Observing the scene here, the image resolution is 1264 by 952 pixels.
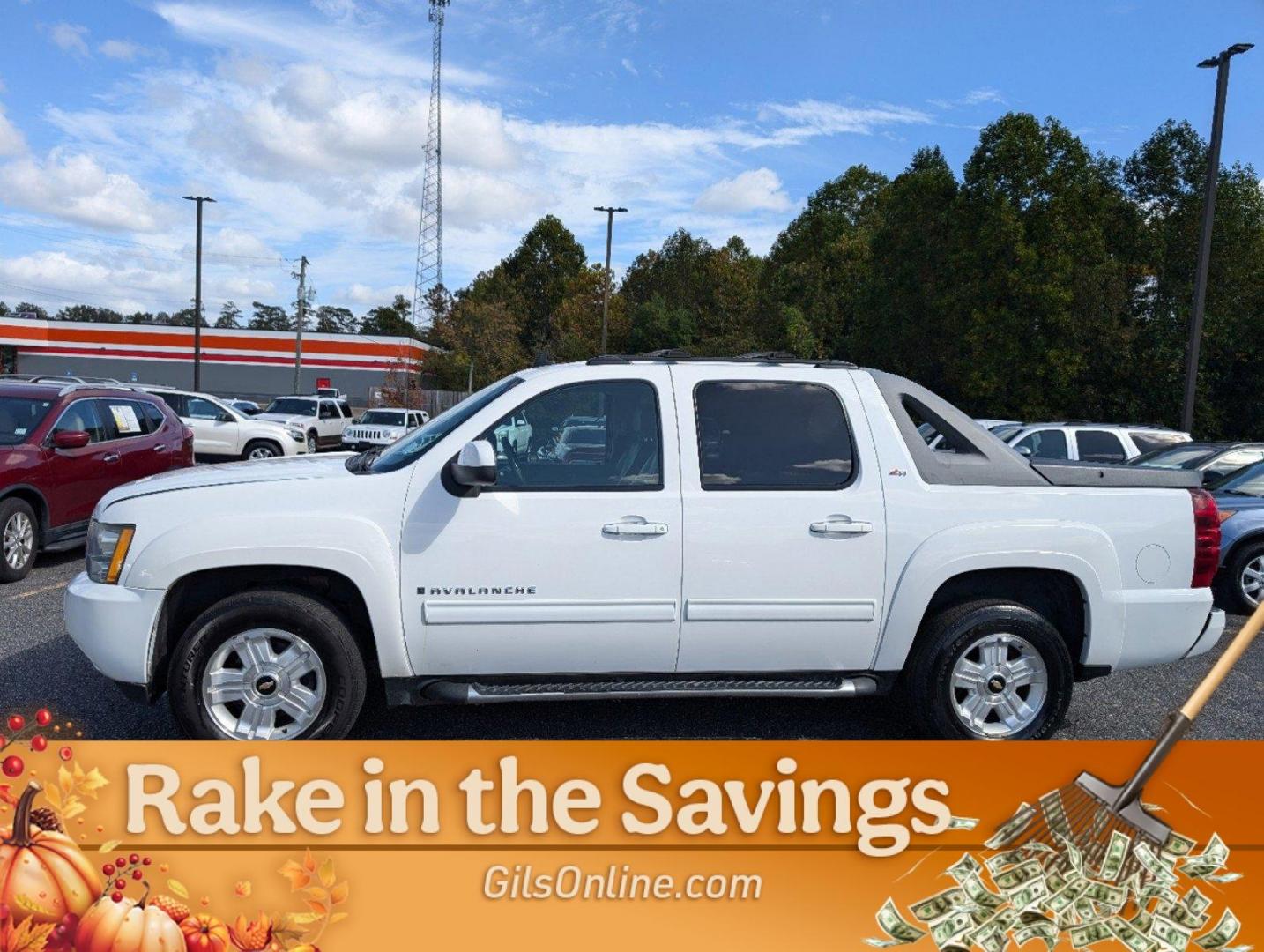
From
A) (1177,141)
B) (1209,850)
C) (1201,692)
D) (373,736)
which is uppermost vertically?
(1177,141)

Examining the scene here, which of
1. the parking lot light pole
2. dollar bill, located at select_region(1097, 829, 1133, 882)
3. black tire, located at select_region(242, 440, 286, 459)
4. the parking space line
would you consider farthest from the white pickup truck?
black tire, located at select_region(242, 440, 286, 459)

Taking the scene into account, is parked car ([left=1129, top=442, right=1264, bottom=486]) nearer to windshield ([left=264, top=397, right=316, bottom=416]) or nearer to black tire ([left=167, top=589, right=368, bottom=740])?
black tire ([left=167, top=589, right=368, bottom=740])

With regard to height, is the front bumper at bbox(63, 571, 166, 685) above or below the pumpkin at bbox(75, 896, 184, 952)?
above

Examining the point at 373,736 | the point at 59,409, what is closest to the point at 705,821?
the point at 373,736

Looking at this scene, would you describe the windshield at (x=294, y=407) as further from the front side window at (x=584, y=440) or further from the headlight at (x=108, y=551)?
the front side window at (x=584, y=440)

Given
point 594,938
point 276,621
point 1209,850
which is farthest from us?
point 276,621

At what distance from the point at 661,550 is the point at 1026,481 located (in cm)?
170

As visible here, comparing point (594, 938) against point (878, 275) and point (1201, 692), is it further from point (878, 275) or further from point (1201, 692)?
point (878, 275)

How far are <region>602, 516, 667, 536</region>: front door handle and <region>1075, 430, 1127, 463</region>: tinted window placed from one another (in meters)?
11.0

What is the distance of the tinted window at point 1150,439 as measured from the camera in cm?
1357

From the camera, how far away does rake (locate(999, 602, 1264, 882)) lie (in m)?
2.85

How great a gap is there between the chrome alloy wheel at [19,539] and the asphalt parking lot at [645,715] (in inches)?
97.6

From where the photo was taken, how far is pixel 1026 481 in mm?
4473

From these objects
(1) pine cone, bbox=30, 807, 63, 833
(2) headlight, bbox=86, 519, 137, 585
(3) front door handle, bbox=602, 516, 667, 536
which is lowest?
(1) pine cone, bbox=30, 807, 63, 833
